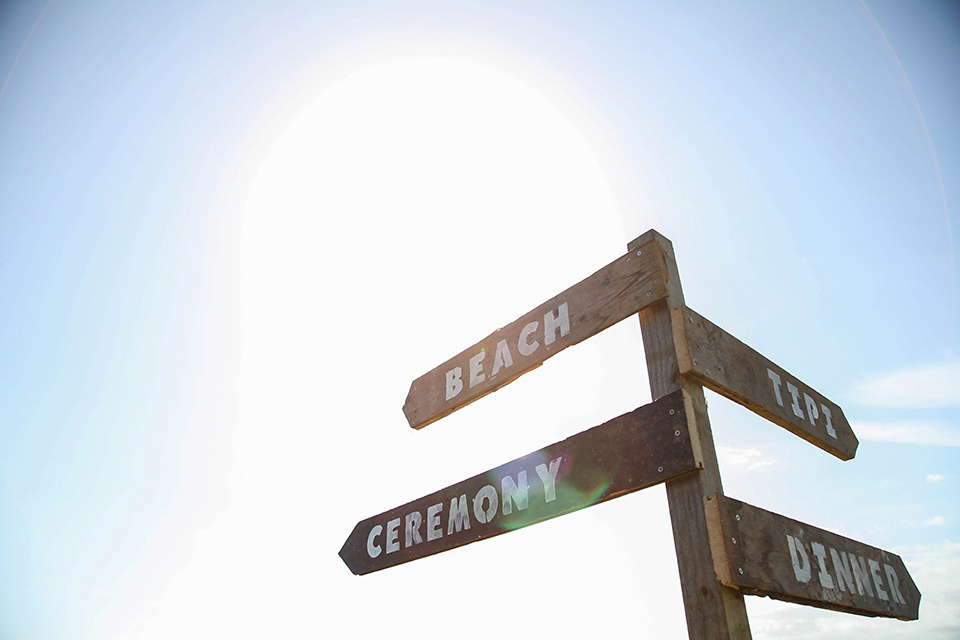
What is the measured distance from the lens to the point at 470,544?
321cm

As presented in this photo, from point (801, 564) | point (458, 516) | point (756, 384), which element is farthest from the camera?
point (458, 516)

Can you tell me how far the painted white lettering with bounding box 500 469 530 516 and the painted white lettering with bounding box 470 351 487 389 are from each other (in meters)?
0.71

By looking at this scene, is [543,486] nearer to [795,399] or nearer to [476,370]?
[476,370]

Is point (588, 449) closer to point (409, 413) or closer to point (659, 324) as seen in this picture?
point (659, 324)

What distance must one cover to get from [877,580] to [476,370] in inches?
94.0

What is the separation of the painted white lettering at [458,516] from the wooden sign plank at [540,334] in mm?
635

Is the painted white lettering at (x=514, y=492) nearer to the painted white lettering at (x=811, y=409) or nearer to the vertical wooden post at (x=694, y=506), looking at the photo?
the vertical wooden post at (x=694, y=506)

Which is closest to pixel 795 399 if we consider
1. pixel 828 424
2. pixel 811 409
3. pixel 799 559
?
pixel 811 409

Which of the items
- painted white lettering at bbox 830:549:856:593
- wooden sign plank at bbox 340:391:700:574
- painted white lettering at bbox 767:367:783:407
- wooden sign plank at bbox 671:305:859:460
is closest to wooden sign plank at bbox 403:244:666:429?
wooden sign plank at bbox 671:305:859:460

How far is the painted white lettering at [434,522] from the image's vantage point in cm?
342

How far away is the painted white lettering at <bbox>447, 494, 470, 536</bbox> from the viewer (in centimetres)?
327

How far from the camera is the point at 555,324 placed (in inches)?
132

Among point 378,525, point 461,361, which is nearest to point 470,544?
point 378,525

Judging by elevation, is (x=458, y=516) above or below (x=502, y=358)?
below
